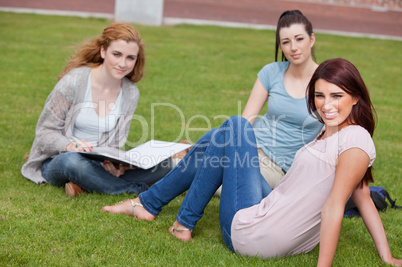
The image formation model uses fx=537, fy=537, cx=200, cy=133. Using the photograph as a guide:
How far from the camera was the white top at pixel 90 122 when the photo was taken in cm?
506

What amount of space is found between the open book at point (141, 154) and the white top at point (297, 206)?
1.40 meters

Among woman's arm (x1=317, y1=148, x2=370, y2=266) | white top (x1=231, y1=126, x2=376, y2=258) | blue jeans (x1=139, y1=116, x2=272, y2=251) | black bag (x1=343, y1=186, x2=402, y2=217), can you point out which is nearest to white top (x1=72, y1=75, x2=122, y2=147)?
blue jeans (x1=139, y1=116, x2=272, y2=251)

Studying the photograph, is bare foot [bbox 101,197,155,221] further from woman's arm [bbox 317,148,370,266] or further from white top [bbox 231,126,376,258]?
woman's arm [bbox 317,148,370,266]

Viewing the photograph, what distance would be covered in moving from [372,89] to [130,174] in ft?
24.5

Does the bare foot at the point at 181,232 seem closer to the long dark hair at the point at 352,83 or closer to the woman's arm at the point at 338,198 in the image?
the woman's arm at the point at 338,198

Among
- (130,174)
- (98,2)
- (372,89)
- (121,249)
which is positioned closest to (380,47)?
(372,89)

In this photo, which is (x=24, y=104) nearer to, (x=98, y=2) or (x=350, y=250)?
(x=350, y=250)

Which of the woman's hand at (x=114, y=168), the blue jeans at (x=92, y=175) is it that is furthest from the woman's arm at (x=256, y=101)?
the woman's hand at (x=114, y=168)

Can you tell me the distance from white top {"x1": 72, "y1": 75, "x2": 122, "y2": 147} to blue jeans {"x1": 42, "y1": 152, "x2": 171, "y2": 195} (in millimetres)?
315

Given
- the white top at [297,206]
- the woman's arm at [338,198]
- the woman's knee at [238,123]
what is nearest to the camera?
the woman's arm at [338,198]

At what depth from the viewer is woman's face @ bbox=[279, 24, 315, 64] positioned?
474 cm

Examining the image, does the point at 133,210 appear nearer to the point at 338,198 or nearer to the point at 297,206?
the point at 297,206

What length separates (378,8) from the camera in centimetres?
2700

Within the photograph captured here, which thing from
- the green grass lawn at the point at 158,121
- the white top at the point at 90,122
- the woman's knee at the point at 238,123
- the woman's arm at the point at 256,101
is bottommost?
the green grass lawn at the point at 158,121
